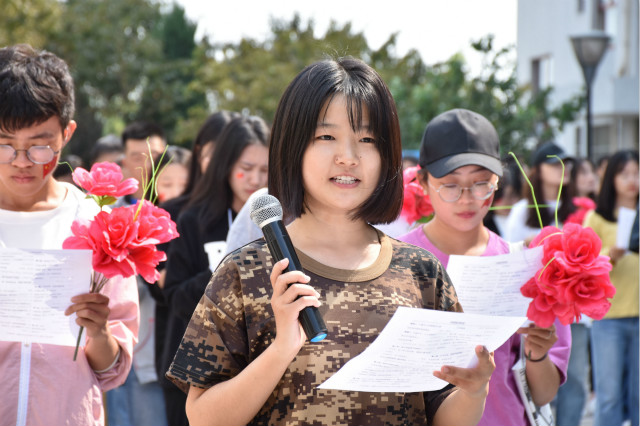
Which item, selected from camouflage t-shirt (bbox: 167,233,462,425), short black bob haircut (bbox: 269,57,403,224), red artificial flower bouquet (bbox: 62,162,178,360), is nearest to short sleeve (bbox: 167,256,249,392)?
camouflage t-shirt (bbox: 167,233,462,425)

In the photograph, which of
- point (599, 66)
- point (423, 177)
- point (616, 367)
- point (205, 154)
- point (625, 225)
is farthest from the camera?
point (599, 66)

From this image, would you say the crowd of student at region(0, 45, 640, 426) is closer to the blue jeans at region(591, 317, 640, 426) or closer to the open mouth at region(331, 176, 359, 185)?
the open mouth at region(331, 176, 359, 185)

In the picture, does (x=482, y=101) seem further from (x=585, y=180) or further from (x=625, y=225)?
(x=625, y=225)

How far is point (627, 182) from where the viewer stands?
750 centimetres

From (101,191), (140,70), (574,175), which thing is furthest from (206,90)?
(101,191)

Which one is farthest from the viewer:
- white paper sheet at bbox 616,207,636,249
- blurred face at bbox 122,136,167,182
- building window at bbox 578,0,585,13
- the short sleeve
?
building window at bbox 578,0,585,13

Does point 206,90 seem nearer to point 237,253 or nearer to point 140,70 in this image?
point 140,70

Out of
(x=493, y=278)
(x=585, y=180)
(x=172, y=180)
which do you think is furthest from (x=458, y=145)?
(x=585, y=180)

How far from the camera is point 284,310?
2070mm

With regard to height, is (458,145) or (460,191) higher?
(458,145)

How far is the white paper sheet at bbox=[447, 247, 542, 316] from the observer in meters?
3.10

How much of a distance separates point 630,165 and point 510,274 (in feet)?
16.1

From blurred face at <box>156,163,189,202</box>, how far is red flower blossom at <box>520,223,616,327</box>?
4.30m

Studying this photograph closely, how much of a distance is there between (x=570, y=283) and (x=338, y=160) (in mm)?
1205
